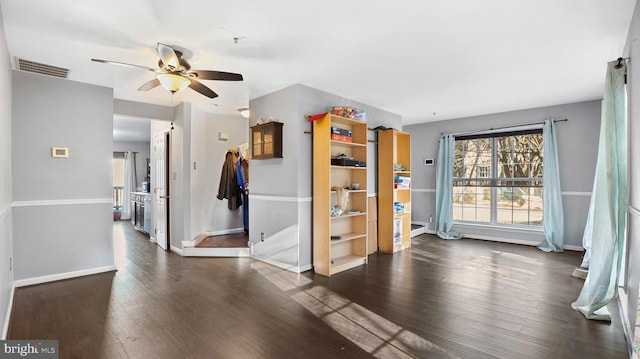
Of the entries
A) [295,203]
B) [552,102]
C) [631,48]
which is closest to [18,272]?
[295,203]

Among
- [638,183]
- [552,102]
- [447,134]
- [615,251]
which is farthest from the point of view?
[447,134]

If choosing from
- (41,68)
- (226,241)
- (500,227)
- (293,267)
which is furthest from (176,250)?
(500,227)

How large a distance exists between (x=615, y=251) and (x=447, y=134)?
4.20 metres

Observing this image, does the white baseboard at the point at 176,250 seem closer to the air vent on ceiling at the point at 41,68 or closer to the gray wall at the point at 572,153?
the air vent on ceiling at the point at 41,68

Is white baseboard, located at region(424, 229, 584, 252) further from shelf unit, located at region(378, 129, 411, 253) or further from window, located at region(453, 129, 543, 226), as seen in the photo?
shelf unit, located at region(378, 129, 411, 253)

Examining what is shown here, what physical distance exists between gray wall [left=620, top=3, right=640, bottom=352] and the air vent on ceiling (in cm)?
528

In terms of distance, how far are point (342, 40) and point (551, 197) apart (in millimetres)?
4750

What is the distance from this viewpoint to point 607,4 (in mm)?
2266

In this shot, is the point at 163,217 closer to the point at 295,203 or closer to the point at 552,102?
the point at 295,203

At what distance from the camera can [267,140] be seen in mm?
4148

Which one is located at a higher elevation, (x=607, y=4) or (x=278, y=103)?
(x=607, y=4)

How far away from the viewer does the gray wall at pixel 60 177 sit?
138 inches

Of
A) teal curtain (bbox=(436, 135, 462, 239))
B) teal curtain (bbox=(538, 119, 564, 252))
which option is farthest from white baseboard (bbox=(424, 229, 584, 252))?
teal curtain (bbox=(436, 135, 462, 239))

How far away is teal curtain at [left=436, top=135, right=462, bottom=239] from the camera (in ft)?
20.9
